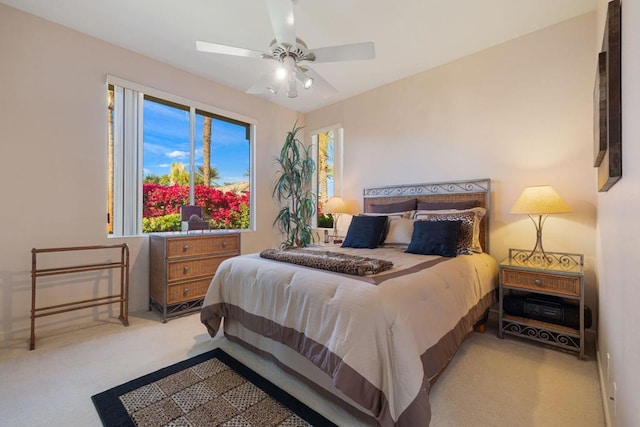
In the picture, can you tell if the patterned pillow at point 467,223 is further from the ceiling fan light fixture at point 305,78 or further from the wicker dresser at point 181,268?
the wicker dresser at point 181,268

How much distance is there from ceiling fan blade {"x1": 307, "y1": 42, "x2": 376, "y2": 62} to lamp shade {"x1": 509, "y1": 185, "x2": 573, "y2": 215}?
179cm

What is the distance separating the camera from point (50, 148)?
260 cm

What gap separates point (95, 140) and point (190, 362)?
2.45m

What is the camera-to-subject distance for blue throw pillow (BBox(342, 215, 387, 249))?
2.98m

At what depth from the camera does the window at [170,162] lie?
3.06 m

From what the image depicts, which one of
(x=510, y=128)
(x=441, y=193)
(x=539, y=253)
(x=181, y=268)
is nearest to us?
(x=539, y=253)

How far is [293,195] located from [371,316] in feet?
11.2

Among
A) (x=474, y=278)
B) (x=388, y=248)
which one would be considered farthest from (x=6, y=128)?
(x=474, y=278)

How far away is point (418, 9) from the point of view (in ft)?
7.88

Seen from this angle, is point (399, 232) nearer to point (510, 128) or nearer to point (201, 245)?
point (510, 128)

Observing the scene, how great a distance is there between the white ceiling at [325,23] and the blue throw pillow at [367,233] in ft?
6.15

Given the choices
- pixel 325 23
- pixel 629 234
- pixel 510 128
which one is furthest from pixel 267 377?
pixel 510 128

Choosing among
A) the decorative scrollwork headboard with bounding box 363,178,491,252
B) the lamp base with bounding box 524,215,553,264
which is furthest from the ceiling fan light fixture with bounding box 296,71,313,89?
the lamp base with bounding box 524,215,553,264

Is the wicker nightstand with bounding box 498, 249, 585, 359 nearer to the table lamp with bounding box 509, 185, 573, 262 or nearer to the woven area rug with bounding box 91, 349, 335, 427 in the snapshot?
the table lamp with bounding box 509, 185, 573, 262
